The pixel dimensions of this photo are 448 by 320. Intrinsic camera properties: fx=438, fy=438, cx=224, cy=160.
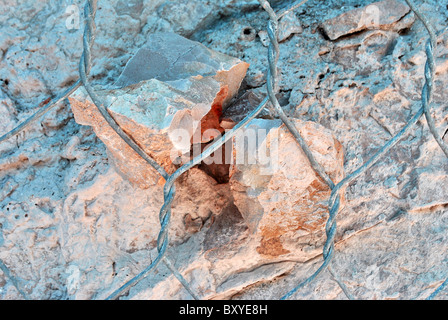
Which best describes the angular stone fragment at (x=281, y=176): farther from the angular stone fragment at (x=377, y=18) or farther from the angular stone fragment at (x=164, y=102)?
the angular stone fragment at (x=377, y=18)

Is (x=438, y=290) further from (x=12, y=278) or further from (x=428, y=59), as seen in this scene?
(x=12, y=278)

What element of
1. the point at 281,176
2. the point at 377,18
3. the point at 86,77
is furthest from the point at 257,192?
the point at 377,18

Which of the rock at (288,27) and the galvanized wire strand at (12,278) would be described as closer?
the galvanized wire strand at (12,278)

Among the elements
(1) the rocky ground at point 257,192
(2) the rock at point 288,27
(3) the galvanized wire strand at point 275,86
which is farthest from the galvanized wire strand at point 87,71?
(2) the rock at point 288,27

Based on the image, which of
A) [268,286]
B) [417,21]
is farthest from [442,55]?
[268,286]

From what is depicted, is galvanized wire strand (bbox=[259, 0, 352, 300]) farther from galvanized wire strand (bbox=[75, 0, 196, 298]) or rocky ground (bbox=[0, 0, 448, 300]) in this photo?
galvanized wire strand (bbox=[75, 0, 196, 298])

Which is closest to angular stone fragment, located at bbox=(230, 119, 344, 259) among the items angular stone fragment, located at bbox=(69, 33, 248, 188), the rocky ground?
the rocky ground
